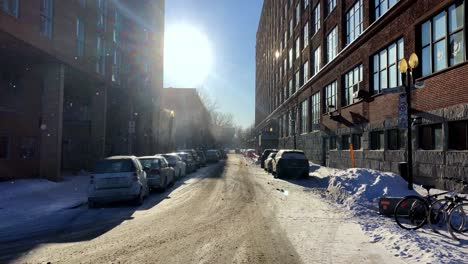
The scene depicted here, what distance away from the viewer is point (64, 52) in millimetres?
20250

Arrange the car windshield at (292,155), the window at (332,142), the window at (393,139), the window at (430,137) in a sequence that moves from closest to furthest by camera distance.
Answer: the window at (430,137)
the window at (393,139)
the car windshield at (292,155)
the window at (332,142)

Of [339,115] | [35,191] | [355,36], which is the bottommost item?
[35,191]

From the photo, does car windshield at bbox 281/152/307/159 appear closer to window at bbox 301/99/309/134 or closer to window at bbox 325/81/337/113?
window at bbox 325/81/337/113

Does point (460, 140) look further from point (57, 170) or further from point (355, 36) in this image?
point (57, 170)

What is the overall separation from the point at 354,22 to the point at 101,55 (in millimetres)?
17592

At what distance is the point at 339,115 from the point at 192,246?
21631 millimetres

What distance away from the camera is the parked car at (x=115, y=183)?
12016 millimetres

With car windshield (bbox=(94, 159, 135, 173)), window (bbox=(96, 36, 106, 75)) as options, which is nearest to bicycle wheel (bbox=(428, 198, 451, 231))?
car windshield (bbox=(94, 159, 135, 173))

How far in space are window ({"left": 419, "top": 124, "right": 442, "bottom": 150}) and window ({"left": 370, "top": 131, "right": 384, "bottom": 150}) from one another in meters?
4.37

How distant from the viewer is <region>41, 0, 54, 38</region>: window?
744 inches

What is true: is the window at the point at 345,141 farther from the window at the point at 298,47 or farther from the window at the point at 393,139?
the window at the point at 298,47

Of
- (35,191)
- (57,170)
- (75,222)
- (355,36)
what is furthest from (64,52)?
(355,36)

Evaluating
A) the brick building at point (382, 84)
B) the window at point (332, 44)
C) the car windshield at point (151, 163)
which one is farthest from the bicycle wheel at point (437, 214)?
the window at point (332, 44)

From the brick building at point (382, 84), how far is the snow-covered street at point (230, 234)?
327 centimetres
